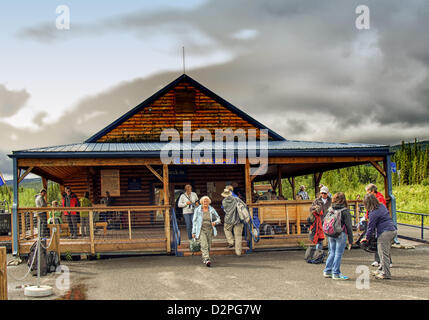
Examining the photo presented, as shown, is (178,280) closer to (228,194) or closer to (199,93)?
(228,194)

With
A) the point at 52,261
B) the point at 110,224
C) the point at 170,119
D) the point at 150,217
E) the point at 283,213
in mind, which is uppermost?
the point at 170,119

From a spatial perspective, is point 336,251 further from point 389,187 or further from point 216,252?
point 389,187

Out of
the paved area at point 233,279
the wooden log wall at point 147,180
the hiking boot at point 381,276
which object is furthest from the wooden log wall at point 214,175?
the hiking boot at point 381,276

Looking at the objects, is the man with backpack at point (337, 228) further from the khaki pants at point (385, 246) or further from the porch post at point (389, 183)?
the porch post at point (389, 183)

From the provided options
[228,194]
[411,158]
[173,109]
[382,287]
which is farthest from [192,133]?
[411,158]

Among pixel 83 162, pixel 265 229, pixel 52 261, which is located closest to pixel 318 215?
pixel 265 229

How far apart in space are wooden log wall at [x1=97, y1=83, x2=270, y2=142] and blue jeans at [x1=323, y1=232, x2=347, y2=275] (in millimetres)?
10118

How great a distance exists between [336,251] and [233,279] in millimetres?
2049

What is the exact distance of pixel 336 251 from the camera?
822 centimetres

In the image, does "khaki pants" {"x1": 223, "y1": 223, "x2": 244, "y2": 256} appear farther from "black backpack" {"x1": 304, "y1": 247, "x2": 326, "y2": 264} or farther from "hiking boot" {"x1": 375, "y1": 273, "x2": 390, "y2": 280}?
"hiking boot" {"x1": 375, "y1": 273, "x2": 390, "y2": 280}

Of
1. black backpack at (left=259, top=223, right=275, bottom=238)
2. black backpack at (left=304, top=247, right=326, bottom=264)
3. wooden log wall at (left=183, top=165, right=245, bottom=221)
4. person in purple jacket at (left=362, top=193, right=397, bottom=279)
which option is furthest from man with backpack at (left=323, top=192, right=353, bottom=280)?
wooden log wall at (left=183, top=165, right=245, bottom=221)

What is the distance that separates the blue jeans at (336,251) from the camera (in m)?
8.10

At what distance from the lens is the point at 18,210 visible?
11672 mm

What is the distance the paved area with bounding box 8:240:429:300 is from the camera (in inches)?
290
